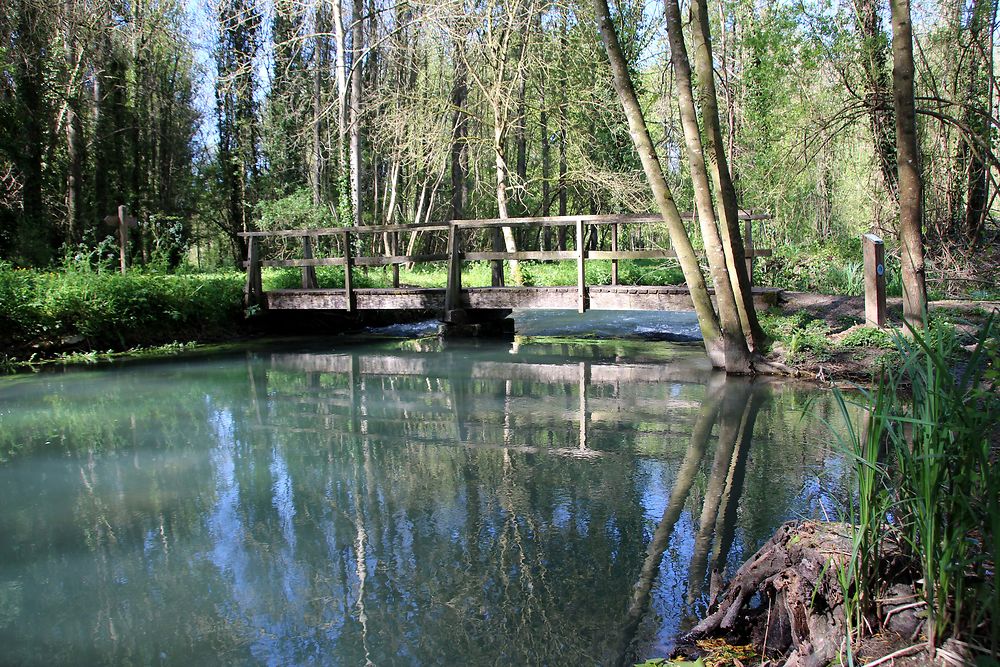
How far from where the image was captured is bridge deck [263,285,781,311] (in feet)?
41.9

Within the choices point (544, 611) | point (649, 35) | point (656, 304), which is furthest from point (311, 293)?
point (544, 611)

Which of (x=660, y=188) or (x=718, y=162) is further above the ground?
(x=718, y=162)

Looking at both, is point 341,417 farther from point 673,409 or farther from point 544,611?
point 544,611

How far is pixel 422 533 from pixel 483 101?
19181mm

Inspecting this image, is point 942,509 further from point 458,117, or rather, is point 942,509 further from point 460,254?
point 458,117

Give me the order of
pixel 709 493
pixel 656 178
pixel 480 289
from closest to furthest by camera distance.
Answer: pixel 709 493, pixel 656 178, pixel 480 289

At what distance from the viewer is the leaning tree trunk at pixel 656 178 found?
32.3ft

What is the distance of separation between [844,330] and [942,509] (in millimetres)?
8377

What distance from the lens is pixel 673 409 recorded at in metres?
8.23

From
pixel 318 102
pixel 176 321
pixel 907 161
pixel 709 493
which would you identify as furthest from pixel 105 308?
pixel 318 102

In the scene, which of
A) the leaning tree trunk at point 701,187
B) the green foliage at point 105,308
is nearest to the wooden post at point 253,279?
the green foliage at point 105,308

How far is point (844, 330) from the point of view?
10.3m

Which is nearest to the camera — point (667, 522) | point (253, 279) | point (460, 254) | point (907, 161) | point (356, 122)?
point (667, 522)

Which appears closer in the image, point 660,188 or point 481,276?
point 660,188
